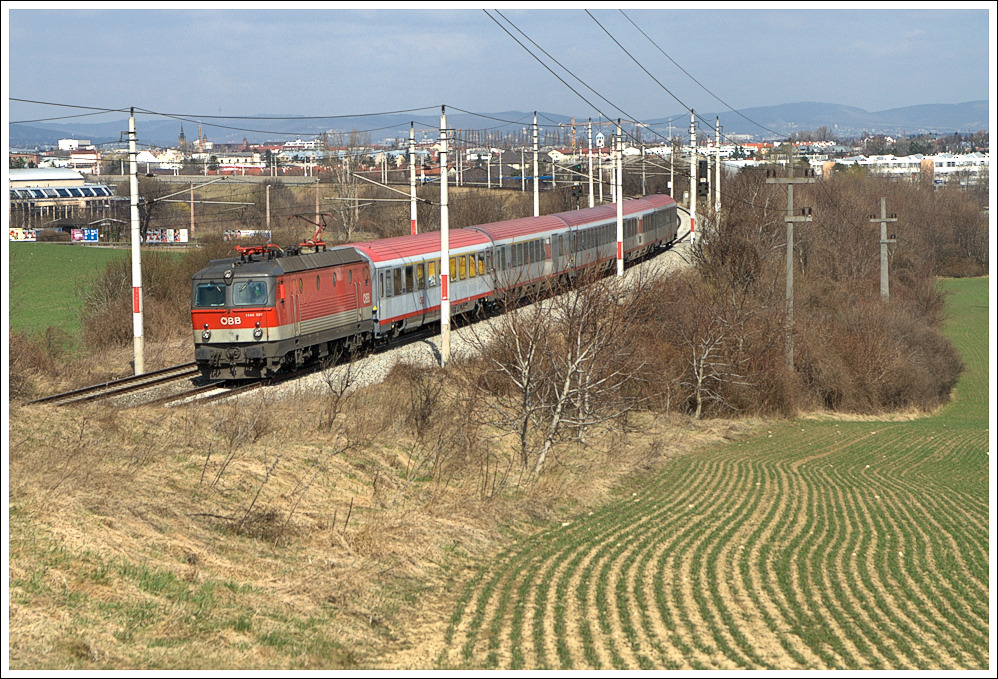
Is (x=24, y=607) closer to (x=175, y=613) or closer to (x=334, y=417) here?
(x=175, y=613)

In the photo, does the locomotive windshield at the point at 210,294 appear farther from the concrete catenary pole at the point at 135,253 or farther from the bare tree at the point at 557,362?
the bare tree at the point at 557,362

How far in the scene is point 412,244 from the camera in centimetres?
3284

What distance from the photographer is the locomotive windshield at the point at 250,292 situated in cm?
2480

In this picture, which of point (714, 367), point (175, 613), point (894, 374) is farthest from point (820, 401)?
point (175, 613)

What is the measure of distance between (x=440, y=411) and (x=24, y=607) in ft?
46.7

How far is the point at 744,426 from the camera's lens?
36000 millimetres

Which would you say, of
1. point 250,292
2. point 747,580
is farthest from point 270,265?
point 747,580

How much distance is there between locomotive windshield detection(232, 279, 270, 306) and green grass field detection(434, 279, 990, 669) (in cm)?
960

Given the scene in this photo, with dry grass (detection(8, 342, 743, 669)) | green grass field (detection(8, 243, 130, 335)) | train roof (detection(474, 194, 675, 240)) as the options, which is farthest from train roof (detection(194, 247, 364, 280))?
green grass field (detection(8, 243, 130, 335))

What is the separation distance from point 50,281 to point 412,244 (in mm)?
33787

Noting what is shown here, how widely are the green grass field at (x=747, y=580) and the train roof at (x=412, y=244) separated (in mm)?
10515

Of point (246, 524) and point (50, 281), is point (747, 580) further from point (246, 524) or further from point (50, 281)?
point (50, 281)

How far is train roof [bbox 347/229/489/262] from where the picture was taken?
30562mm

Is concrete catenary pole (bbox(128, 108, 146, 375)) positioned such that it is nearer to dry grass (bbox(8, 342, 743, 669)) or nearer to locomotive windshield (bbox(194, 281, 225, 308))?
locomotive windshield (bbox(194, 281, 225, 308))
